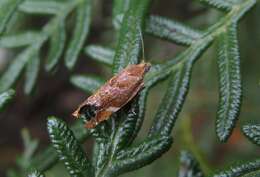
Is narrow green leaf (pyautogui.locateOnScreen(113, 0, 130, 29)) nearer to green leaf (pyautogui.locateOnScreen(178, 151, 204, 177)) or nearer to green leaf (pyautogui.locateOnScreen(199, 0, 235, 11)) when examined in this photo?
green leaf (pyautogui.locateOnScreen(199, 0, 235, 11))

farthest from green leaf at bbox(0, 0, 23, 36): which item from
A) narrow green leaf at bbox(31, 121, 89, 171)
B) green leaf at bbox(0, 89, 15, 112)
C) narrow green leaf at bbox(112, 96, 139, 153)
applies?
narrow green leaf at bbox(112, 96, 139, 153)

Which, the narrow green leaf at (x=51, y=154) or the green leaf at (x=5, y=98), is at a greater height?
the green leaf at (x=5, y=98)

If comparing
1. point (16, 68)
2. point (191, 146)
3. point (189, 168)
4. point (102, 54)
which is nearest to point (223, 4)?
point (102, 54)

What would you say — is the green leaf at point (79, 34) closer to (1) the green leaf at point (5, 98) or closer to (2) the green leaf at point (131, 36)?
(2) the green leaf at point (131, 36)

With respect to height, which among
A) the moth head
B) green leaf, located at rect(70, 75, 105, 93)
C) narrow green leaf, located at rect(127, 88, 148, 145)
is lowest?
green leaf, located at rect(70, 75, 105, 93)

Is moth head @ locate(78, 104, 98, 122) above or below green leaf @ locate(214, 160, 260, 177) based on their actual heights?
above

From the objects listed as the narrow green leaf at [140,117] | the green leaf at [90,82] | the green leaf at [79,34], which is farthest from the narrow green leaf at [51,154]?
Result: the green leaf at [79,34]

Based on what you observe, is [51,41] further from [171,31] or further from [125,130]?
[125,130]
